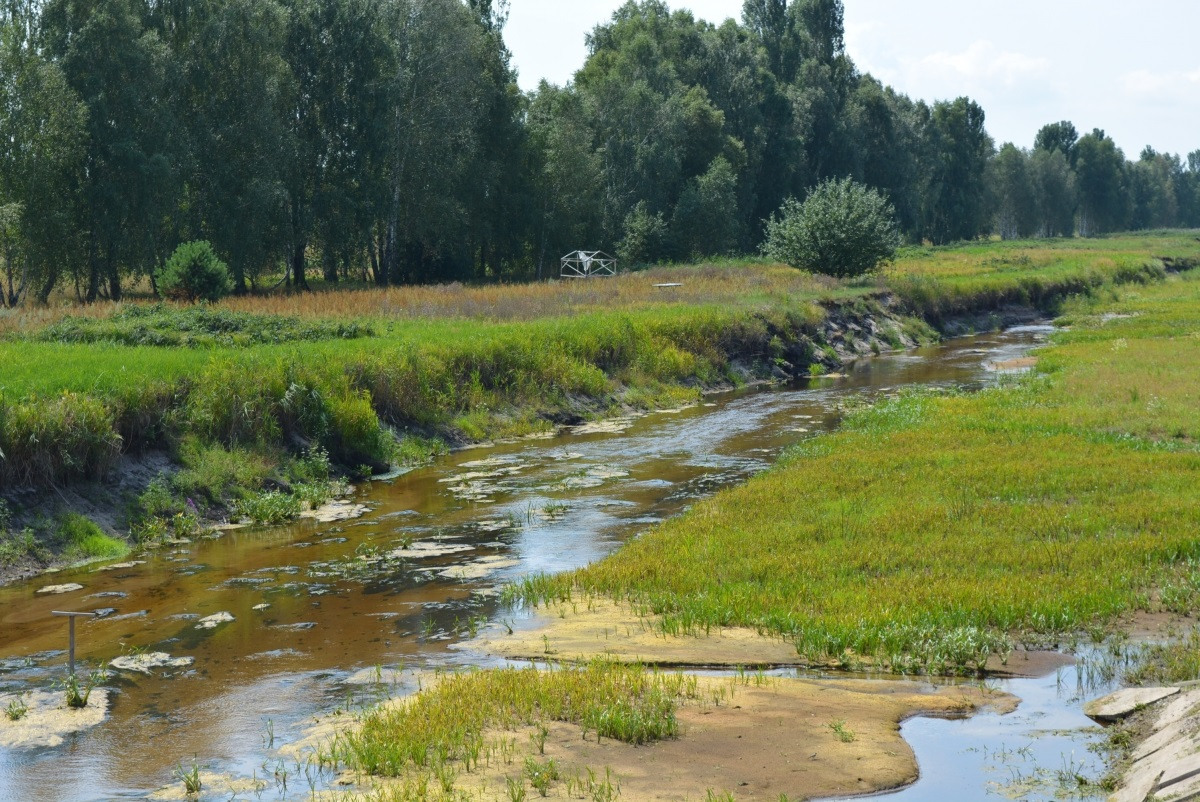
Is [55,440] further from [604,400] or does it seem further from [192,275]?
[192,275]

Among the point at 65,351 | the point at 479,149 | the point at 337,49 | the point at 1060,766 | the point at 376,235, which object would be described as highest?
the point at 337,49

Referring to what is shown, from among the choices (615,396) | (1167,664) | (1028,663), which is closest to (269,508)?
(1028,663)

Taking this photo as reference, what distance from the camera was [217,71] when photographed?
54250mm

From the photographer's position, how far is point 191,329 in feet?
93.1

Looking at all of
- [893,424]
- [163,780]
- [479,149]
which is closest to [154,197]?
[479,149]

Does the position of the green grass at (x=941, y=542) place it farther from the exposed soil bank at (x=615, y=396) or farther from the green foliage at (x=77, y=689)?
the exposed soil bank at (x=615, y=396)

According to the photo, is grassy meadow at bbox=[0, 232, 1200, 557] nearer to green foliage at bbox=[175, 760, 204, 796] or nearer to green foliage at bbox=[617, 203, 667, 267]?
green foliage at bbox=[175, 760, 204, 796]

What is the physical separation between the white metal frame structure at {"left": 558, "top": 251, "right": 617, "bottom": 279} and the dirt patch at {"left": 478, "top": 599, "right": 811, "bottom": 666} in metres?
55.4

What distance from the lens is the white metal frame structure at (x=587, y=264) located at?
70.2 meters

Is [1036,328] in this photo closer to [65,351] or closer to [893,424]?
[893,424]

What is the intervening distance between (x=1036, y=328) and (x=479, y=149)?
33787 millimetres

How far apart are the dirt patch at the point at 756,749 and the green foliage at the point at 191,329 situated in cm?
1952

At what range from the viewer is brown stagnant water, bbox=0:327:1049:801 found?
33.9 ft

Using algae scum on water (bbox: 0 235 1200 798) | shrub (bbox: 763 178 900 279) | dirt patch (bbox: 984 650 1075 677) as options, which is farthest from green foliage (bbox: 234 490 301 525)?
shrub (bbox: 763 178 900 279)
